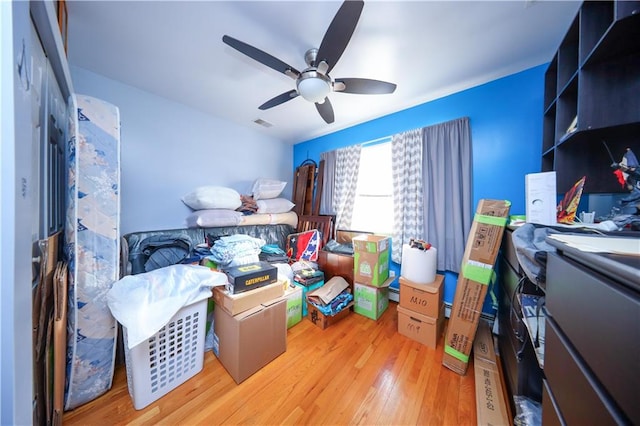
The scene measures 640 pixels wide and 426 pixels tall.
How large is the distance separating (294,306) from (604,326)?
1836 millimetres

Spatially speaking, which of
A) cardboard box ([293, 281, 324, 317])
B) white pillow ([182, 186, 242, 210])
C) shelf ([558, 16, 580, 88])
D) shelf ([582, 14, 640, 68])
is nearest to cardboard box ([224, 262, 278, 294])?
cardboard box ([293, 281, 324, 317])

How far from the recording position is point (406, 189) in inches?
90.0

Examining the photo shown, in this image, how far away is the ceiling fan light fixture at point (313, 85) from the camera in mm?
1380

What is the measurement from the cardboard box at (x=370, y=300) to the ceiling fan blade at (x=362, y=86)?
1836 mm

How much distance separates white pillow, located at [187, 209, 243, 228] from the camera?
2.23m

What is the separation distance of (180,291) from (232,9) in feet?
5.93

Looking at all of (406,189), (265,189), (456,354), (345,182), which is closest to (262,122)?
(265,189)

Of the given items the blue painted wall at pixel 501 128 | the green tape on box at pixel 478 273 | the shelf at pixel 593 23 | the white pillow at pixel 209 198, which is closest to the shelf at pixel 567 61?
the shelf at pixel 593 23

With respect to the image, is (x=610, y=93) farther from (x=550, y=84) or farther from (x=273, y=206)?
(x=273, y=206)

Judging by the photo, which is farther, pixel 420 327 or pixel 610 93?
pixel 420 327

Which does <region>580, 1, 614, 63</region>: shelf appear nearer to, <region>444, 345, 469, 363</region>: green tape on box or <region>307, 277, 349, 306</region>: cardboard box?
<region>444, 345, 469, 363</region>: green tape on box

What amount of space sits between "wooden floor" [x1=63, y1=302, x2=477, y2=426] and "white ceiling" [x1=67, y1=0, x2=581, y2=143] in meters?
2.41

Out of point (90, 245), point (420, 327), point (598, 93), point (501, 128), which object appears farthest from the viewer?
point (501, 128)

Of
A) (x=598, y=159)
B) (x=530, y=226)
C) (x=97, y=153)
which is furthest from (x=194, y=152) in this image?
(x=598, y=159)
